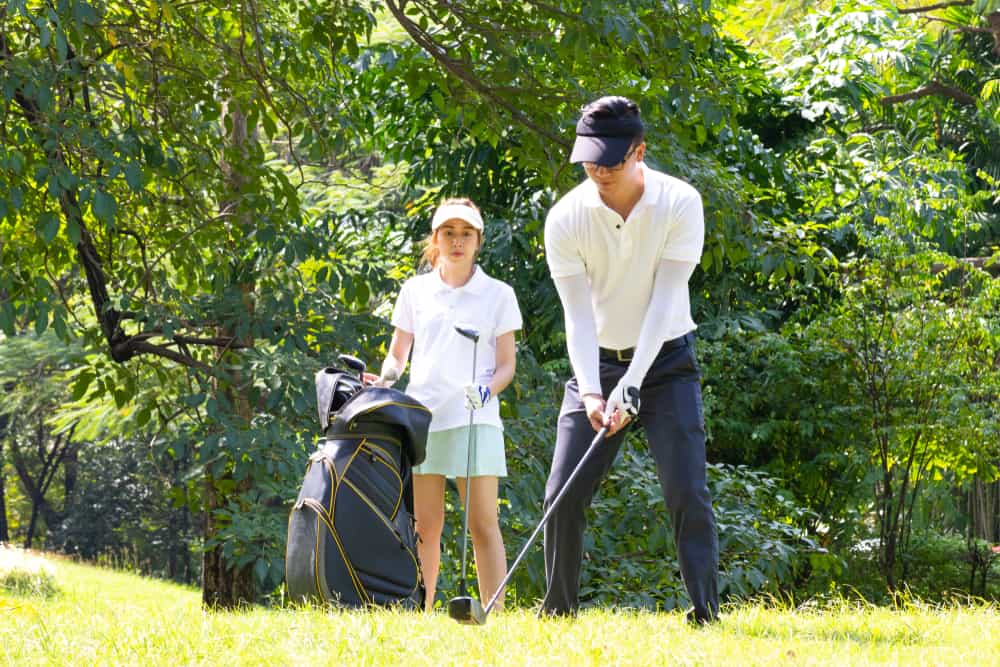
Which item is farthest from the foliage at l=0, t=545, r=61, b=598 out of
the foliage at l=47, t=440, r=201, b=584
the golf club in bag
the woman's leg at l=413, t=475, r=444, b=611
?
the foliage at l=47, t=440, r=201, b=584

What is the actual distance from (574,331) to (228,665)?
173 centimetres

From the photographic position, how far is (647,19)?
26.3 ft

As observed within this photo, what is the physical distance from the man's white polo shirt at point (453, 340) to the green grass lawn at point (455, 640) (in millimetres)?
1052

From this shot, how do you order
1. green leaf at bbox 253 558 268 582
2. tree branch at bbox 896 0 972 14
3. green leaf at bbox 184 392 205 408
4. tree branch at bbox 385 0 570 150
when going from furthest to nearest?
tree branch at bbox 896 0 972 14, tree branch at bbox 385 0 570 150, green leaf at bbox 184 392 205 408, green leaf at bbox 253 558 268 582

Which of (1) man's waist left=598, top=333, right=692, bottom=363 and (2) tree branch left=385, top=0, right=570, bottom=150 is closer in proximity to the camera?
(1) man's waist left=598, top=333, right=692, bottom=363

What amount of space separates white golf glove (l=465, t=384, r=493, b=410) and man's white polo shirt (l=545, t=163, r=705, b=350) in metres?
0.76

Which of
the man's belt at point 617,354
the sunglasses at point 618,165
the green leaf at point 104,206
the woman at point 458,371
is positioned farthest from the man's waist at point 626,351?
the green leaf at point 104,206

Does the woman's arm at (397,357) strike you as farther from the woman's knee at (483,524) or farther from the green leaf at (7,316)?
the green leaf at (7,316)

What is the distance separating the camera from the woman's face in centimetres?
575

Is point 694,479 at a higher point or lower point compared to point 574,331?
lower

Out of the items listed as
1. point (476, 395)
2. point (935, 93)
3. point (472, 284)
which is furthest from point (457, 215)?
point (935, 93)

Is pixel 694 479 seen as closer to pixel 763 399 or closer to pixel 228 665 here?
pixel 228 665

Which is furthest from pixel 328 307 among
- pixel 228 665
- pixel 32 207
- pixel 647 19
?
pixel 228 665

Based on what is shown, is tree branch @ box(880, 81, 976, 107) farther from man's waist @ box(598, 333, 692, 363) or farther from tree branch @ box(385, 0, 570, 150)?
man's waist @ box(598, 333, 692, 363)
